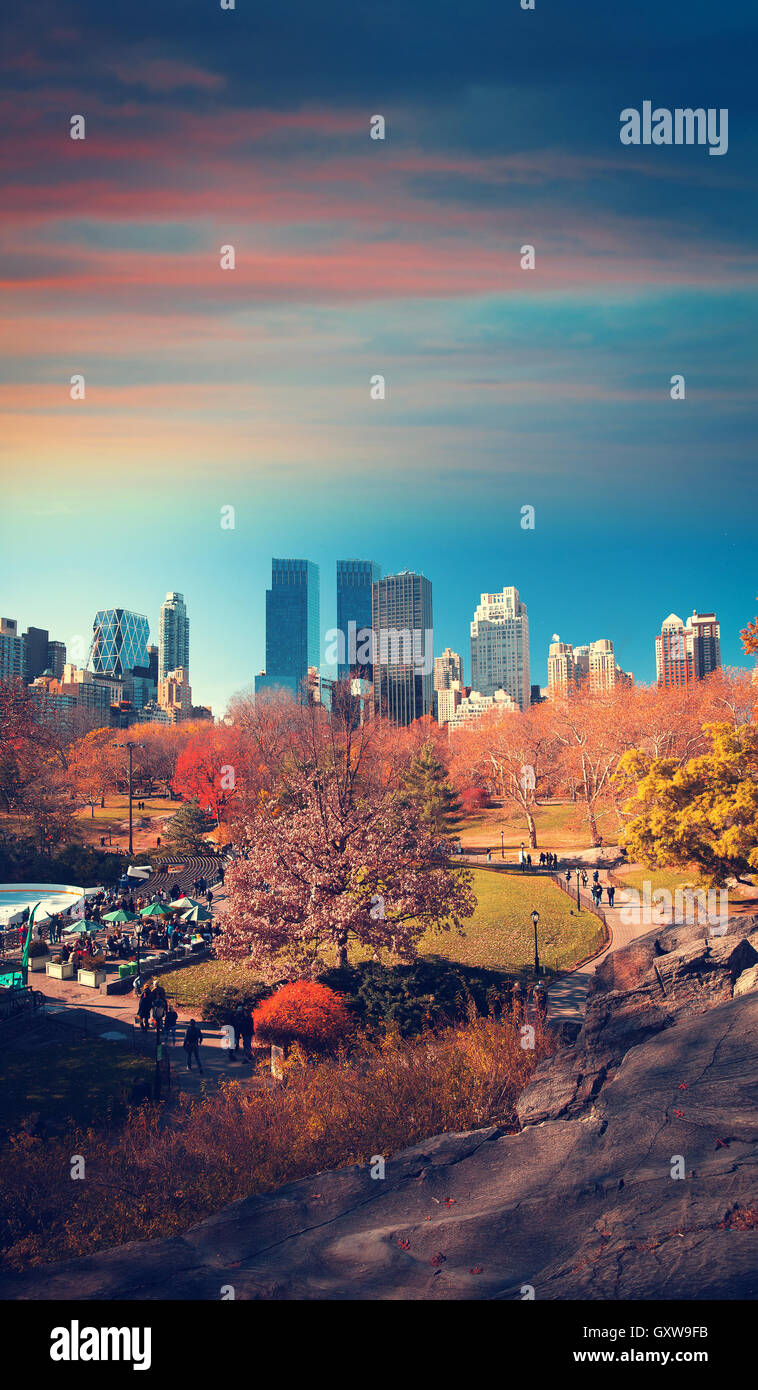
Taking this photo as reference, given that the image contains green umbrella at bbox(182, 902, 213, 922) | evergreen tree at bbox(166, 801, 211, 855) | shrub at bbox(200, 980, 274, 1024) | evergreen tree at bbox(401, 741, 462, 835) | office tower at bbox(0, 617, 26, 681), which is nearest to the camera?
shrub at bbox(200, 980, 274, 1024)

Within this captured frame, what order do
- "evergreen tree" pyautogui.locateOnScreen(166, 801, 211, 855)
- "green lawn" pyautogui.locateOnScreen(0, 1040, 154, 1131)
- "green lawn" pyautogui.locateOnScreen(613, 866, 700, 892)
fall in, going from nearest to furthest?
"green lawn" pyautogui.locateOnScreen(0, 1040, 154, 1131) < "green lawn" pyautogui.locateOnScreen(613, 866, 700, 892) < "evergreen tree" pyautogui.locateOnScreen(166, 801, 211, 855)

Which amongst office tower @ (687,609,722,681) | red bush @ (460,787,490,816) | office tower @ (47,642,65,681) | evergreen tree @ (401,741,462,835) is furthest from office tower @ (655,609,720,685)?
office tower @ (47,642,65,681)

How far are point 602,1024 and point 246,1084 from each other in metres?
8.53

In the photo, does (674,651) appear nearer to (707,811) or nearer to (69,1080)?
(707,811)

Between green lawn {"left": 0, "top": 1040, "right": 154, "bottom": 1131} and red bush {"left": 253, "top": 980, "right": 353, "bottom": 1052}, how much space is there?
10.1ft

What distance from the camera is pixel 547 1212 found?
9.02 metres

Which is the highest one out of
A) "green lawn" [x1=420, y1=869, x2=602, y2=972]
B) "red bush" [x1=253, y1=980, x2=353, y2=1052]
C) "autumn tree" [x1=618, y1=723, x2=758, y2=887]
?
"autumn tree" [x1=618, y1=723, x2=758, y2=887]

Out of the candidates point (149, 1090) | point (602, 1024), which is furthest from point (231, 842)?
point (602, 1024)

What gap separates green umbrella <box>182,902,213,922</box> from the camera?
31312 millimetres

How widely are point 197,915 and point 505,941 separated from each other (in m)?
13.5

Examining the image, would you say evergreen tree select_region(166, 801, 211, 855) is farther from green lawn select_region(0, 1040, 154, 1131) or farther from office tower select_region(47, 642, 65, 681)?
office tower select_region(47, 642, 65, 681)

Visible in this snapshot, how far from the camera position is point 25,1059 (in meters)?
18.3

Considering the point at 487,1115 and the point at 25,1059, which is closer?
the point at 487,1115

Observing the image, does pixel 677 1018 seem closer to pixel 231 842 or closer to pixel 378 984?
pixel 378 984
